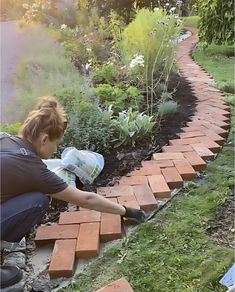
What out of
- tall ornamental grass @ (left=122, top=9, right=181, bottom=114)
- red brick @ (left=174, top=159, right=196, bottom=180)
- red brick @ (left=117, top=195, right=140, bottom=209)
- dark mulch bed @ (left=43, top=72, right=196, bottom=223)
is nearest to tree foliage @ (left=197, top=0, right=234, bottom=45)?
tall ornamental grass @ (left=122, top=9, right=181, bottom=114)

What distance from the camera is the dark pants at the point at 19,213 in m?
1.67

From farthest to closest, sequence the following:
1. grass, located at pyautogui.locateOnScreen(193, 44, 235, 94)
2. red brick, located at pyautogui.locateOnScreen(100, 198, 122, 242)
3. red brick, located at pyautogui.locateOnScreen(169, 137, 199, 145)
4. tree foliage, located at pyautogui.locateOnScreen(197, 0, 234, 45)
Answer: tree foliage, located at pyautogui.locateOnScreen(197, 0, 234, 45) < grass, located at pyautogui.locateOnScreen(193, 44, 235, 94) < red brick, located at pyautogui.locateOnScreen(169, 137, 199, 145) < red brick, located at pyautogui.locateOnScreen(100, 198, 122, 242)

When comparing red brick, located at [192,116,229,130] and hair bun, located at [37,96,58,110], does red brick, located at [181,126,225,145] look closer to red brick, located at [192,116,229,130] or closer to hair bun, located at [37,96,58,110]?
red brick, located at [192,116,229,130]

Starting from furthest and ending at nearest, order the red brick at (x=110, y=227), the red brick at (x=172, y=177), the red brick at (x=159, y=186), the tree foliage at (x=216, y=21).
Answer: the tree foliage at (x=216, y=21) < the red brick at (x=172, y=177) < the red brick at (x=159, y=186) < the red brick at (x=110, y=227)

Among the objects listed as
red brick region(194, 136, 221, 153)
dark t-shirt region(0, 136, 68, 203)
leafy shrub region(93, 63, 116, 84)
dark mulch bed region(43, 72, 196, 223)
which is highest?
dark t-shirt region(0, 136, 68, 203)

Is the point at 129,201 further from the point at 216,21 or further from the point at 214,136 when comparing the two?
the point at 216,21

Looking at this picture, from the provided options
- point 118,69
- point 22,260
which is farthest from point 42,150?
point 118,69

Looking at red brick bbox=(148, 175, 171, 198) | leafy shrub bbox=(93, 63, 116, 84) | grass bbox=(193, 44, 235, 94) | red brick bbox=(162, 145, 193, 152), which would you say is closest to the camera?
red brick bbox=(148, 175, 171, 198)

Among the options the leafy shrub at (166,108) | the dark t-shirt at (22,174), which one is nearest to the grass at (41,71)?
the leafy shrub at (166,108)

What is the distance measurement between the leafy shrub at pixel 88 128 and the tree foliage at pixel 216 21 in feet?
12.5

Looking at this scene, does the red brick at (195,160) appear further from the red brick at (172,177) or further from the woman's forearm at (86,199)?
the woman's forearm at (86,199)

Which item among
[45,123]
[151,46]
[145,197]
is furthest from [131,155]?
[151,46]

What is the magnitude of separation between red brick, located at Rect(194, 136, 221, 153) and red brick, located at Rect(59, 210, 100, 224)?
1065 millimetres

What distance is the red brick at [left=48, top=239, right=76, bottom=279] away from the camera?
1.78m
